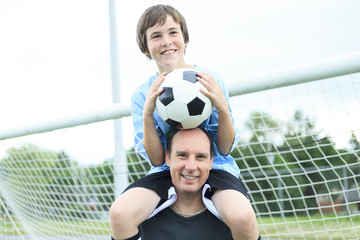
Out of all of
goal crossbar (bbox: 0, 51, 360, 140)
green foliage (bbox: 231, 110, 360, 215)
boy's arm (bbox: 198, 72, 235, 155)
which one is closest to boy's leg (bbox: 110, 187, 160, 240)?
boy's arm (bbox: 198, 72, 235, 155)

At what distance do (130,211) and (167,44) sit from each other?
980 mm

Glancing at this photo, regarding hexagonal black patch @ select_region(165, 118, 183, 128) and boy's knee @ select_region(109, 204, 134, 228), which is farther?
hexagonal black patch @ select_region(165, 118, 183, 128)

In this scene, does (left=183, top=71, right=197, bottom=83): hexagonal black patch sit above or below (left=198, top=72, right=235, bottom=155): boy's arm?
above

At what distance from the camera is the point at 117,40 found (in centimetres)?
502

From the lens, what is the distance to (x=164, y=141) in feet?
8.68

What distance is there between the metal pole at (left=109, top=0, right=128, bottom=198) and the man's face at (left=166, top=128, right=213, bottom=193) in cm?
184

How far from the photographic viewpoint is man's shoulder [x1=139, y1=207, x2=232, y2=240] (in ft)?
8.20

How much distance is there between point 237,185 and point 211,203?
18 cm

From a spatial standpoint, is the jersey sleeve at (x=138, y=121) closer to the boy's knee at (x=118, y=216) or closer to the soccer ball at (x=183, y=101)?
the soccer ball at (x=183, y=101)

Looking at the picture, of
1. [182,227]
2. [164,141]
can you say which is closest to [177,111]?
[164,141]

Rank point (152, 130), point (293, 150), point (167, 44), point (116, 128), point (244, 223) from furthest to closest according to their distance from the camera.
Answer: point (116, 128), point (293, 150), point (167, 44), point (152, 130), point (244, 223)

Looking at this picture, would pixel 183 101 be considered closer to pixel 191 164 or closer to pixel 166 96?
pixel 166 96

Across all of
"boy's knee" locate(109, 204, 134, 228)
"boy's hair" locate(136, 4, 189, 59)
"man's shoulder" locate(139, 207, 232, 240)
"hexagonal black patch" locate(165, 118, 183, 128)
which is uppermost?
"boy's hair" locate(136, 4, 189, 59)

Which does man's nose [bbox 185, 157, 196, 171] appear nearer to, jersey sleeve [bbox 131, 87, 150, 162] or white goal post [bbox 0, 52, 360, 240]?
jersey sleeve [bbox 131, 87, 150, 162]
